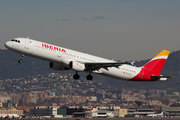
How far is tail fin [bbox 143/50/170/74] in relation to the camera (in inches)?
2207

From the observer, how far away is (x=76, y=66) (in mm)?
46781

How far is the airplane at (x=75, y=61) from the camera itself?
4497 centimetres

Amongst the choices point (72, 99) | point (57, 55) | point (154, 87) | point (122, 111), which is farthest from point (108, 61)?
point (72, 99)

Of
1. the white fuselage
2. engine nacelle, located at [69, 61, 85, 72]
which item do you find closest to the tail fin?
the white fuselage

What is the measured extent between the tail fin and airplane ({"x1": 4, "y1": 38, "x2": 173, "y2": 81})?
0.68 meters

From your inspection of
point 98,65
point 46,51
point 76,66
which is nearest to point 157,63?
point 98,65

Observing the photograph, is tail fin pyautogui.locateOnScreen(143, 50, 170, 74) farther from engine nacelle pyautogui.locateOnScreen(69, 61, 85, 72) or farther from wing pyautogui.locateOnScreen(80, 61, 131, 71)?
engine nacelle pyautogui.locateOnScreen(69, 61, 85, 72)

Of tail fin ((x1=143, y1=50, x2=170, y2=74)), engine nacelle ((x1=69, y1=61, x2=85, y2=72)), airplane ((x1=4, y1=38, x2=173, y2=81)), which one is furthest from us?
tail fin ((x1=143, y1=50, x2=170, y2=74))

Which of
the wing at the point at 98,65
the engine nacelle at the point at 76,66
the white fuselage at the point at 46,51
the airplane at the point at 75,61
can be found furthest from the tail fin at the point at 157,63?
the engine nacelle at the point at 76,66

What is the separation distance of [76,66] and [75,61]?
0.86 m

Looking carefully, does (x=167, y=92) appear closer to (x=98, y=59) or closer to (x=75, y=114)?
(x=98, y=59)

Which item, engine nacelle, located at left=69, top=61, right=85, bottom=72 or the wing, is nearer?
engine nacelle, located at left=69, top=61, right=85, bottom=72

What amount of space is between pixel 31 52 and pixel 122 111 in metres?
97.9

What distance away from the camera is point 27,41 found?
45.3 meters
